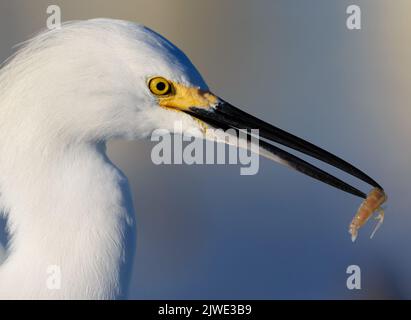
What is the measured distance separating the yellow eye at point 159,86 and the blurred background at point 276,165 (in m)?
2.48

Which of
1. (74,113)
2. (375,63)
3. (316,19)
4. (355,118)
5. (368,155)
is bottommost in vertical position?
(74,113)

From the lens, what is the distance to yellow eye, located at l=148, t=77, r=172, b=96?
108 inches

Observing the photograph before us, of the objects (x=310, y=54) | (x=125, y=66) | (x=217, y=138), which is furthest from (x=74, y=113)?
(x=310, y=54)

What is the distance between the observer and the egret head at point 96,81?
8.66 feet

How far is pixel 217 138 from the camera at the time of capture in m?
2.92

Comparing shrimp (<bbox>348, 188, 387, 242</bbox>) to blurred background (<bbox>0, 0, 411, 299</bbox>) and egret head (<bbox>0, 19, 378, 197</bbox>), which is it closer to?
egret head (<bbox>0, 19, 378, 197</bbox>)

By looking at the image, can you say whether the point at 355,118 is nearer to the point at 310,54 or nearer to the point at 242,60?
the point at 310,54

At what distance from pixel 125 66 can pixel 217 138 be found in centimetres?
44

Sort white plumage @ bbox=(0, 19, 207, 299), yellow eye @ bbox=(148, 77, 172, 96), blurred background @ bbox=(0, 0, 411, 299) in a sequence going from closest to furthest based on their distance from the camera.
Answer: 1. white plumage @ bbox=(0, 19, 207, 299)
2. yellow eye @ bbox=(148, 77, 172, 96)
3. blurred background @ bbox=(0, 0, 411, 299)

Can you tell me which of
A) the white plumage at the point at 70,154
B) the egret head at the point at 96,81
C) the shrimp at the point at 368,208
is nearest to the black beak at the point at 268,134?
the shrimp at the point at 368,208

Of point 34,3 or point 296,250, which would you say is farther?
point 34,3

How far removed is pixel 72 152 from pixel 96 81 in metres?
0.23

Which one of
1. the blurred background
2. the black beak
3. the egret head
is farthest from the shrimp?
the blurred background

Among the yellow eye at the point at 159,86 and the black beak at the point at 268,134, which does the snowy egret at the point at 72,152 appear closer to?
the yellow eye at the point at 159,86
